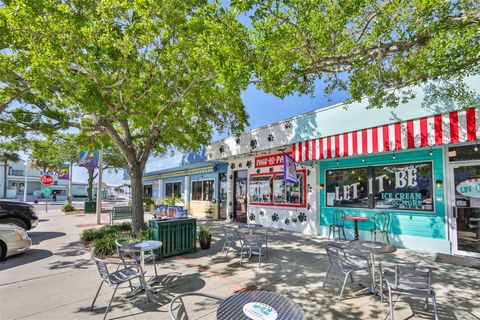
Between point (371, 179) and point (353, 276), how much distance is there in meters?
4.07

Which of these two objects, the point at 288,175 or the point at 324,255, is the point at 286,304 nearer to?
the point at 324,255

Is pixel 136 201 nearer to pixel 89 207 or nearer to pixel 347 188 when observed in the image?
pixel 347 188

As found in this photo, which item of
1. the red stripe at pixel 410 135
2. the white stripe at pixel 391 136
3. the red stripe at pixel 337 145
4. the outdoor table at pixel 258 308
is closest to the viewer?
the outdoor table at pixel 258 308

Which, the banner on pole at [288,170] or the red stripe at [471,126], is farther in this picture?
the banner on pole at [288,170]

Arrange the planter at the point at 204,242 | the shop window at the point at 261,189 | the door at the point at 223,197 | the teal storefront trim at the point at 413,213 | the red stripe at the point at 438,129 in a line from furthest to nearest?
the door at the point at 223,197, the shop window at the point at 261,189, the planter at the point at 204,242, the teal storefront trim at the point at 413,213, the red stripe at the point at 438,129

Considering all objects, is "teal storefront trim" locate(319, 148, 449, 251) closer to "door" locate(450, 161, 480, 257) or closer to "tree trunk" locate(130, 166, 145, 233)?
"door" locate(450, 161, 480, 257)

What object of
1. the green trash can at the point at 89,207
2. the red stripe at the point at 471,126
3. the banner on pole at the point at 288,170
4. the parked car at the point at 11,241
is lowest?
the green trash can at the point at 89,207

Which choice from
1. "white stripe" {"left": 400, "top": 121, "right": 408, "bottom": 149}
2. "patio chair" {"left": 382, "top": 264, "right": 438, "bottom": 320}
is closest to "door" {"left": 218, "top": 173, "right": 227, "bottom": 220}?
"white stripe" {"left": 400, "top": 121, "right": 408, "bottom": 149}

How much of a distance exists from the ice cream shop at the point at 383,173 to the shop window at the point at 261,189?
0.31 feet

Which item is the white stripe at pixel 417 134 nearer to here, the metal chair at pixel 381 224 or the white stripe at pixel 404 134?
the white stripe at pixel 404 134

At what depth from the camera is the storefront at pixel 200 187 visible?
14539 millimetres

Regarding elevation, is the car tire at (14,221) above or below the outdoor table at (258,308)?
below

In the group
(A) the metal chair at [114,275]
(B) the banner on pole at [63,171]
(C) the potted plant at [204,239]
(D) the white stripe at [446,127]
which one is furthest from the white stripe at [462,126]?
(B) the banner on pole at [63,171]

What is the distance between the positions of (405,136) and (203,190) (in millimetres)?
11945
